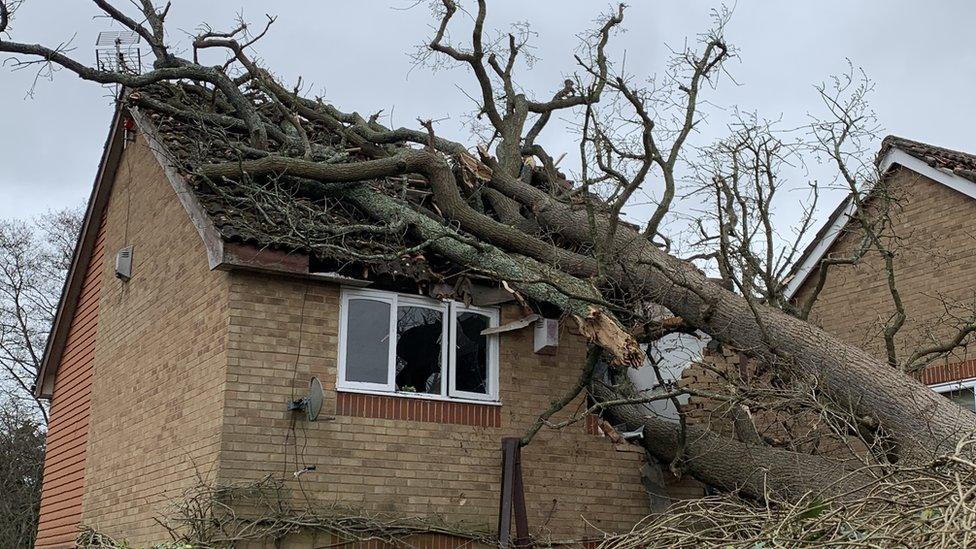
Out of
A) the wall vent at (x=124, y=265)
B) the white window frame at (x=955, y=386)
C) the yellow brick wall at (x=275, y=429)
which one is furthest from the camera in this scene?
the wall vent at (x=124, y=265)

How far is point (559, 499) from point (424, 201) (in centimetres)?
399

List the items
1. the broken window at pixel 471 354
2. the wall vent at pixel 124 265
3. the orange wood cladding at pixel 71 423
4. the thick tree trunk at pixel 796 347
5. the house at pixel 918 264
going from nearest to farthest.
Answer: the thick tree trunk at pixel 796 347 < the broken window at pixel 471 354 < the wall vent at pixel 124 265 < the house at pixel 918 264 < the orange wood cladding at pixel 71 423

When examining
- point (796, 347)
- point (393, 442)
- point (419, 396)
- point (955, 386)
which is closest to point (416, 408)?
point (419, 396)

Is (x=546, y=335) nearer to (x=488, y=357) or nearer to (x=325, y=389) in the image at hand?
(x=488, y=357)

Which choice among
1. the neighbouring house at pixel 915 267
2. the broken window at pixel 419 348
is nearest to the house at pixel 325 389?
the broken window at pixel 419 348

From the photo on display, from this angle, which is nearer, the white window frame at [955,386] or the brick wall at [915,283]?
the white window frame at [955,386]

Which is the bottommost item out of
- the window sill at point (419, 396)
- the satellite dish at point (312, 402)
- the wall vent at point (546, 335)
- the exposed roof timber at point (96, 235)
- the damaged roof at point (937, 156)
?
the satellite dish at point (312, 402)

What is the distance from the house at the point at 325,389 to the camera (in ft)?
34.9

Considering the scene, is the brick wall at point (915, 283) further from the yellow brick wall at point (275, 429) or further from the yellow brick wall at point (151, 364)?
the yellow brick wall at point (151, 364)

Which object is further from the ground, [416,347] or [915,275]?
[915,275]

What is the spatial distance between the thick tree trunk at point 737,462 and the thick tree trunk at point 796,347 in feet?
2.14

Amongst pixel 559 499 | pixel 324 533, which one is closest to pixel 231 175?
pixel 324 533

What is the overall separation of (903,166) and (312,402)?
9.34 metres

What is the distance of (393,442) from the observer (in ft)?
36.4
